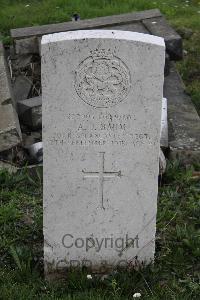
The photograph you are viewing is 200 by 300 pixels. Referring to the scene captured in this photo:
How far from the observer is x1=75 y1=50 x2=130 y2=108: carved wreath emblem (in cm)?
362

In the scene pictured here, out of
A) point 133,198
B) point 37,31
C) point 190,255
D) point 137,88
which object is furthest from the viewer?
point 37,31

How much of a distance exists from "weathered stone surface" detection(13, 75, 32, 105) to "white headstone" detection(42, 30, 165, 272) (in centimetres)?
299

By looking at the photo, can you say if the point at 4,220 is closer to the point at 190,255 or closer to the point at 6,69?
the point at 190,255

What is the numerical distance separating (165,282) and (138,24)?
15.2 feet

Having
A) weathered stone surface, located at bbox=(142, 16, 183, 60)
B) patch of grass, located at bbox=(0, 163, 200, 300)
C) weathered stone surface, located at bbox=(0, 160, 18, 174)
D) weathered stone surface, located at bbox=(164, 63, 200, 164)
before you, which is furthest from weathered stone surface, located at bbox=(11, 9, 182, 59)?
patch of grass, located at bbox=(0, 163, 200, 300)

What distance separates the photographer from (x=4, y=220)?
15.1 feet

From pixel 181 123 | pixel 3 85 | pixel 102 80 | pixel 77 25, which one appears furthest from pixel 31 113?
pixel 102 80

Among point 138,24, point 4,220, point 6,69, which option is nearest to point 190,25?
point 138,24

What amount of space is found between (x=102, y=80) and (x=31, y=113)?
2.62m

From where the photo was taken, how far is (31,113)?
622 centimetres

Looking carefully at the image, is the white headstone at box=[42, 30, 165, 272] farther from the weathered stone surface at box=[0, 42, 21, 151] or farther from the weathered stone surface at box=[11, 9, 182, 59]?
the weathered stone surface at box=[11, 9, 182, 59]

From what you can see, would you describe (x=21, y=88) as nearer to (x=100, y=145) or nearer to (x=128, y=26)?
(x=128, y=26)

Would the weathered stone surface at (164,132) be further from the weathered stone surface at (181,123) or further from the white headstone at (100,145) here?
the white headstone at (100,145)

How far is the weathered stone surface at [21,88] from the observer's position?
22.7 feet
